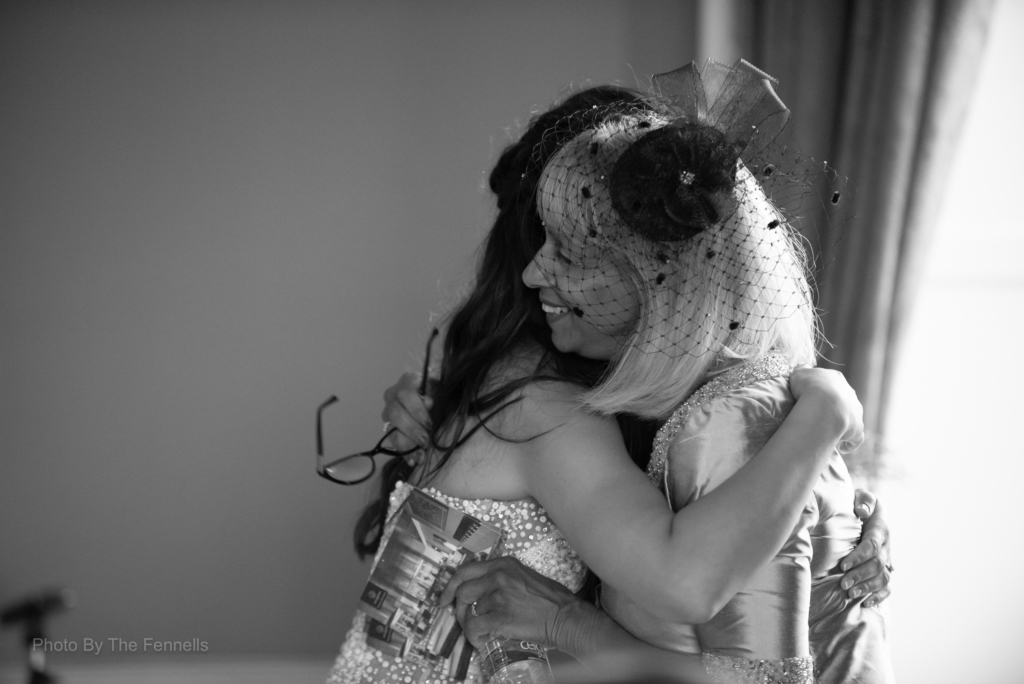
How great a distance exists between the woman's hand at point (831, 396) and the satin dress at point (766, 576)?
0.08 feet

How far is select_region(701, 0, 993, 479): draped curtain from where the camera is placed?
213 centimetres

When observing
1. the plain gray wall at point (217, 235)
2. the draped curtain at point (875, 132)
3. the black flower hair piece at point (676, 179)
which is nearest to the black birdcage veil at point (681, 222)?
the black flower hair piece at point (676, 179)

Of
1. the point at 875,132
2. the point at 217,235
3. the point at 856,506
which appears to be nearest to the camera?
the point at 856,506

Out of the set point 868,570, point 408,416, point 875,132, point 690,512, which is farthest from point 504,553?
point 875,132

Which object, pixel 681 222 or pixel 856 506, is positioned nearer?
pixel 681 222

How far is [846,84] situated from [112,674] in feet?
9.17

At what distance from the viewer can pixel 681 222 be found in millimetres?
1095

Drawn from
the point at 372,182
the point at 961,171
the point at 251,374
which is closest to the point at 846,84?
the point at 961,171

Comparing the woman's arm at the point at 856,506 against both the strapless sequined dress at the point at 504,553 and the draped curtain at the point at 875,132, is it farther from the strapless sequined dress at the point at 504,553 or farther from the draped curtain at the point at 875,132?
the draped curtain at the point at 875,132

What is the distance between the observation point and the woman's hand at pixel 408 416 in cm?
146

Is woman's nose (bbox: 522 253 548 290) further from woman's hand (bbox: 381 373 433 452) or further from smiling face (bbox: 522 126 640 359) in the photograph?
woman's hand (bbox: 381 373 433 452)

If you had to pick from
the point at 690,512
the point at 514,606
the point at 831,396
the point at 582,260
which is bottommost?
the point at 514,606

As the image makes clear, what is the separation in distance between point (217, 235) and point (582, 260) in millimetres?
1649

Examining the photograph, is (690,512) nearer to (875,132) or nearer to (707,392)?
(707,392)
